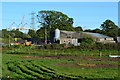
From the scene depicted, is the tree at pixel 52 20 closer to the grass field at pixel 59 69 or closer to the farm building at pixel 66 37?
the farm building at pixel 66 37

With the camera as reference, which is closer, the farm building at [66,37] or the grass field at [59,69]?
the grass field at [59,69]

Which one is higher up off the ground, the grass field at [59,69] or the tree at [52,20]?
the tree at [52,20]

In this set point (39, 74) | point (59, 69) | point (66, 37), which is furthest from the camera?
point (66, 37)

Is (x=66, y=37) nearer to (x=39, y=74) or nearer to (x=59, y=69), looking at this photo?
(x=59, y=69)

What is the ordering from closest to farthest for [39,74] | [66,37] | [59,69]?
1. [39,74]
2. [59,69]
3. [66,37]

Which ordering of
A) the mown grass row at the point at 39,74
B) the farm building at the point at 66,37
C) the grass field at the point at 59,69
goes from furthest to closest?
the farm building at the point at 66,37
the grass field at the point at 59,69
the mown grass row at the point at 39,74

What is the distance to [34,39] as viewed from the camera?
240 ft

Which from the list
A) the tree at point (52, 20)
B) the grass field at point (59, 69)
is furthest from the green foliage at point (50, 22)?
the grass field at point (59, 69)

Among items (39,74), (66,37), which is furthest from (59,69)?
(66,37)

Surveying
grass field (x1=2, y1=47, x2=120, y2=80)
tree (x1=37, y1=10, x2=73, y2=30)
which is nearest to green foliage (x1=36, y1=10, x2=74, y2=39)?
tree (x1=37, y1=10, x2=73, y2=30)

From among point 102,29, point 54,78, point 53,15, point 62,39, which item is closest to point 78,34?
point 62,39

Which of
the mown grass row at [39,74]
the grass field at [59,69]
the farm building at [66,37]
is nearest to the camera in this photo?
the mown grass row at [39,74]

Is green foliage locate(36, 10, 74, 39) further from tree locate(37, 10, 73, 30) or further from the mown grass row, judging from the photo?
the mown grass row

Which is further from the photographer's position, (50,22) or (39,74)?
(50,22)
